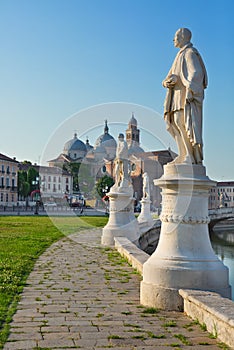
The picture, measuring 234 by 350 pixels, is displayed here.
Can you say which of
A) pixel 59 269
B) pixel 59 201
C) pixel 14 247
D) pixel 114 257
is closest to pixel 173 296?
pixel 59 269

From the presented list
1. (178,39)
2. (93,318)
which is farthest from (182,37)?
(93,318)

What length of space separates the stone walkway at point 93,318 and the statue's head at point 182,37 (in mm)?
4192

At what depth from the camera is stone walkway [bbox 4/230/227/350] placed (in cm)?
489

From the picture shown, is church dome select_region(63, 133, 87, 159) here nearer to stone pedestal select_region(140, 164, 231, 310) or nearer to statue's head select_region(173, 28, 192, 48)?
statue's head select_region(173, 28, 192, 48)

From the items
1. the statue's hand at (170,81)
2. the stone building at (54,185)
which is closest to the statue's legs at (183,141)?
the statue's hand at (170,81)

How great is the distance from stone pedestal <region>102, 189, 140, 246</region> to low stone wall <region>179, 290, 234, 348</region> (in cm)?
969

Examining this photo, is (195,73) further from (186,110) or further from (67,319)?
(67,319)

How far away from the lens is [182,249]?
22.0ft

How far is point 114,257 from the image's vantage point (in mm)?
12578

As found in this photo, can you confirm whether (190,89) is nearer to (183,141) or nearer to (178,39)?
(183,141)

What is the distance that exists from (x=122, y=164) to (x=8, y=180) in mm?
67525

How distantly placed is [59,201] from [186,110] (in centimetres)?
5576

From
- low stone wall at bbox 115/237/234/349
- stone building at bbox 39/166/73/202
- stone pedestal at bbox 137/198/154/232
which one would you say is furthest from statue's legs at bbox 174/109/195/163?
stone building at bbox 39/166/73/202

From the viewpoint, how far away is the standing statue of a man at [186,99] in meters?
6.94
